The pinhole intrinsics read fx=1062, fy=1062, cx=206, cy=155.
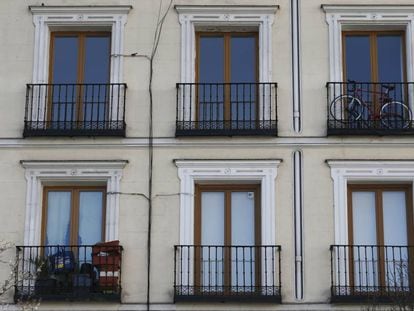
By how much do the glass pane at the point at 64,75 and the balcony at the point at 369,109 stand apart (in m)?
5.25

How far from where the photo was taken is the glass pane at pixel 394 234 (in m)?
20.5

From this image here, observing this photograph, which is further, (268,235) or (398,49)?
(398,49)

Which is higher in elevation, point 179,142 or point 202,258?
point 179,142

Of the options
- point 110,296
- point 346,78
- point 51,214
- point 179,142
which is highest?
point 346,78

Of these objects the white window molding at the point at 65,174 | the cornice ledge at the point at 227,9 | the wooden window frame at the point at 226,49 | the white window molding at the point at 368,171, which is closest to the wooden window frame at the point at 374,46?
the cornice ledge at the point at 227,9

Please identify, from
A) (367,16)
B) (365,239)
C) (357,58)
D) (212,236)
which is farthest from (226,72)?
(365,239)

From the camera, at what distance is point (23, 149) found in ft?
69.7

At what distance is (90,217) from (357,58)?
6398 millimetres

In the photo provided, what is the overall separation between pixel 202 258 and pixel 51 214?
10.5 feet

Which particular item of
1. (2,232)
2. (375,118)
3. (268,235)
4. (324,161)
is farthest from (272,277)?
(2,232)

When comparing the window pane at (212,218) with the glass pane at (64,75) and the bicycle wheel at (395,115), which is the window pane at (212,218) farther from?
the bicycle wheel at (395,115)

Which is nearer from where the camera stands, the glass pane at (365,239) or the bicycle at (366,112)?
the glass pane at (365,239)

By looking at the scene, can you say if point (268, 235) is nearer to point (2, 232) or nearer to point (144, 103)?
point (144, 103)

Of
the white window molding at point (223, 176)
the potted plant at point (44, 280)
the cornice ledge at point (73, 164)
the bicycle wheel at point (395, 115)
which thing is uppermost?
the bicycle wheel at point (395, 115)
